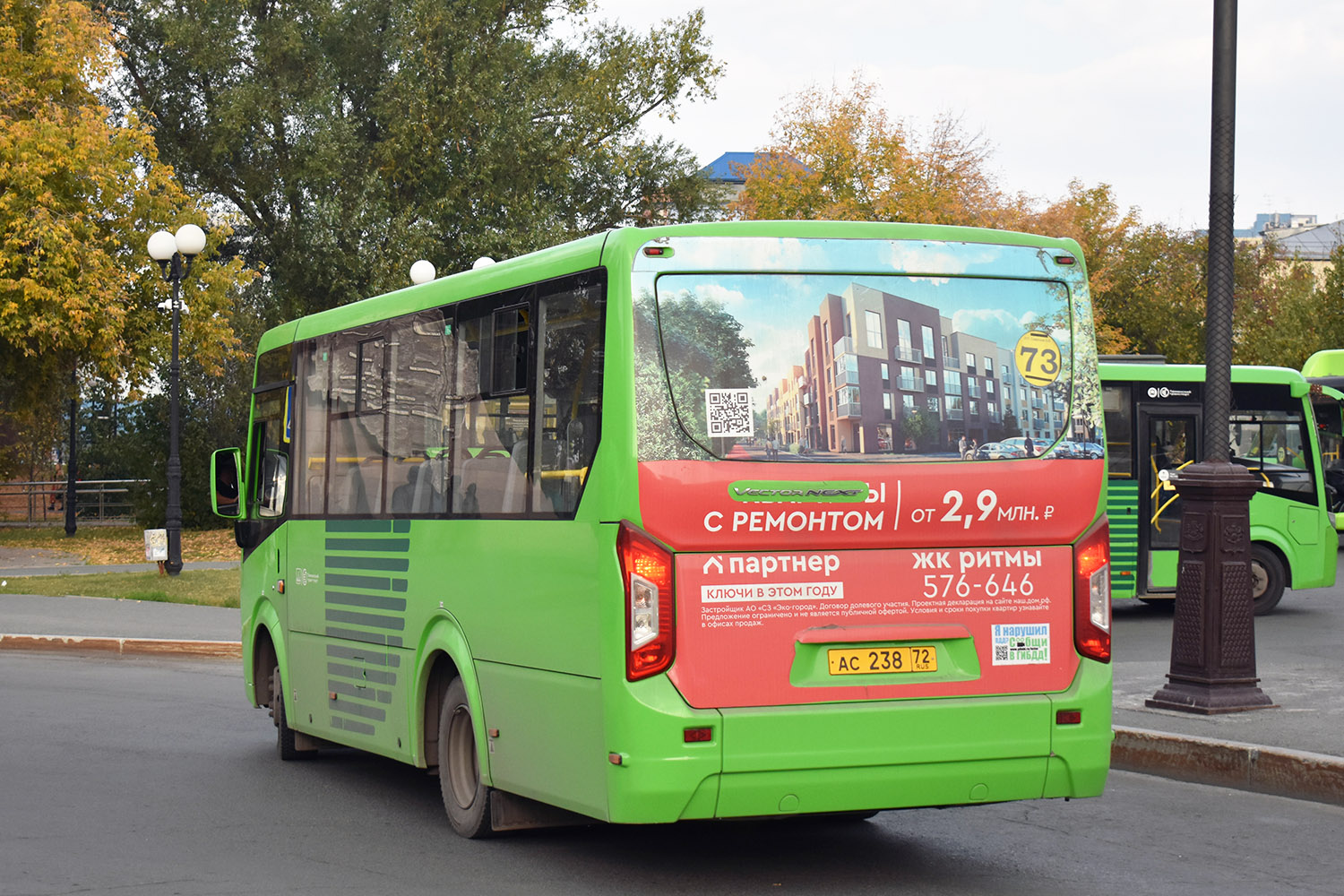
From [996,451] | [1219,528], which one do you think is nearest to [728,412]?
[996,451]

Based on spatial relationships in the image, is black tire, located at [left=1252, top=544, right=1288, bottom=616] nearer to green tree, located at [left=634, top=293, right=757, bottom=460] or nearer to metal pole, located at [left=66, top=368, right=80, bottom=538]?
green tree, located at [left=634, top=293, right=757, bottom=460]

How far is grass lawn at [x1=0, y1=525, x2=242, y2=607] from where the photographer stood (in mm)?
22922

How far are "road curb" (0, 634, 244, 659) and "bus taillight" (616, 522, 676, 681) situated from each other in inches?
478

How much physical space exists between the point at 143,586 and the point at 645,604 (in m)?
19.3

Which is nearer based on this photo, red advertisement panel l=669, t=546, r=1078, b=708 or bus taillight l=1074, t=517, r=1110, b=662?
red advertisement panel l=669, t=546, r=1078, b=708

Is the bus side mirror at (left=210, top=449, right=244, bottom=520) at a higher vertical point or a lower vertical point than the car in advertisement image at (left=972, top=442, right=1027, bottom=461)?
lower

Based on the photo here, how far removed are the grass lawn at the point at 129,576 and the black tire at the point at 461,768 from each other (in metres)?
14.4

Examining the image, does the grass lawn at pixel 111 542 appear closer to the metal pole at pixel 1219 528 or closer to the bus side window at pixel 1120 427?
the bus side window at pixel 1120 427

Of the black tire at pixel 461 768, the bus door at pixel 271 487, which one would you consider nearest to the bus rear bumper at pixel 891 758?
the black tire at pixel 461 768

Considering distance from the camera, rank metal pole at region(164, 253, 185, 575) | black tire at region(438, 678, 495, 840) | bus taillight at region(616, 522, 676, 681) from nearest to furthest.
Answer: bus taillight at region(616, 522, 676, 681) → black tire at region(438, 678, 495, 840) → metal pole at region(164, 253, 185, 575)

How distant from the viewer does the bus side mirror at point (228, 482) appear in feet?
37.3

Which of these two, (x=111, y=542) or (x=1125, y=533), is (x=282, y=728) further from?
(x=111, y=542)

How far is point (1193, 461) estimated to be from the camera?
19.3 m

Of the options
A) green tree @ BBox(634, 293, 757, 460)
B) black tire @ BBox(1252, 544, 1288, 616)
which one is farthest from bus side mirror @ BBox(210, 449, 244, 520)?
black tire @ BBox(1252, 544, 1288, 616)
